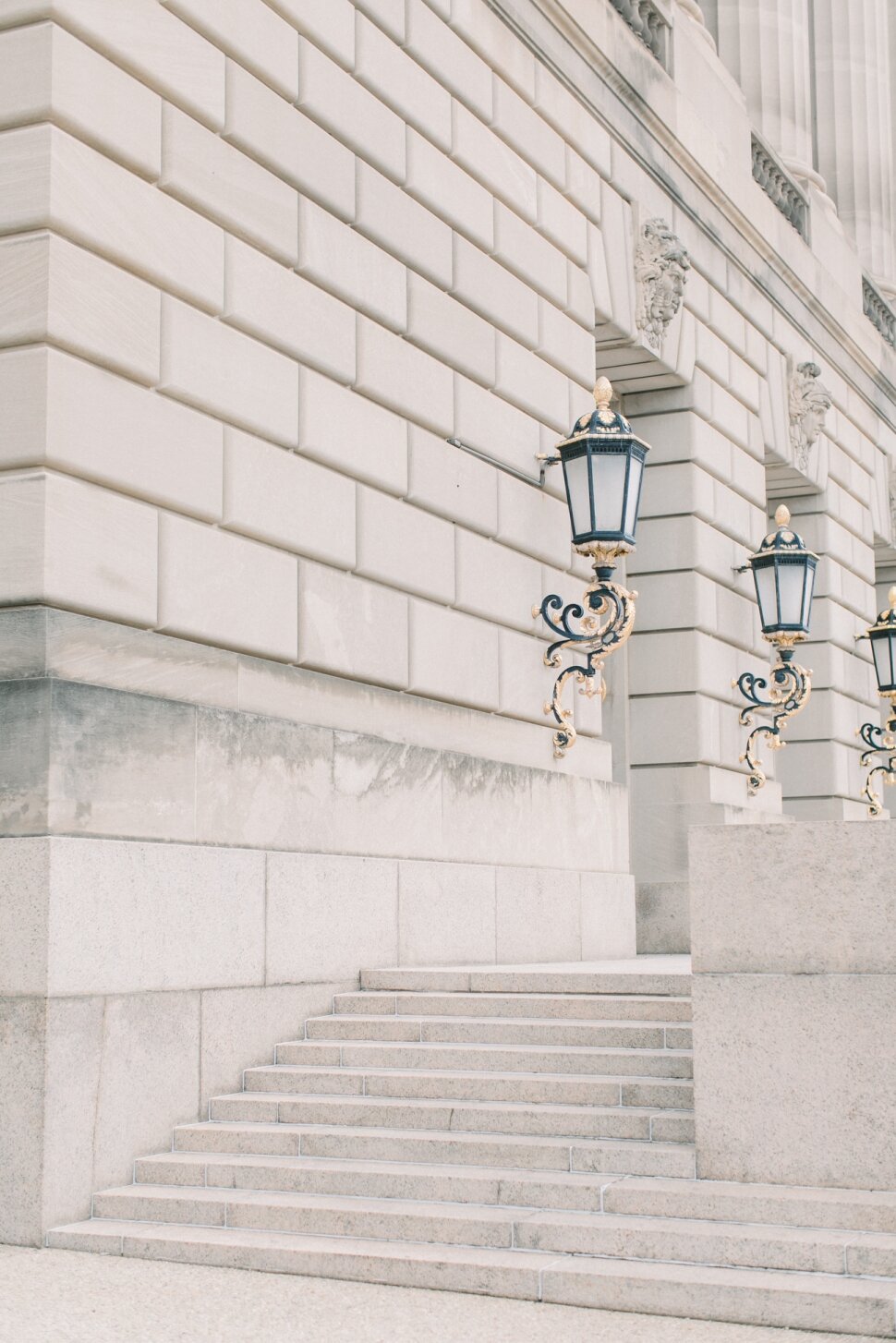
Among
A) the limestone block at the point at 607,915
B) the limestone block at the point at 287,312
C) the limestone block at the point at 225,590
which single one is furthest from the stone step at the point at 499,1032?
the limestone block at the point at 287,312

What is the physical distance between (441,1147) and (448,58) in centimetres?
882

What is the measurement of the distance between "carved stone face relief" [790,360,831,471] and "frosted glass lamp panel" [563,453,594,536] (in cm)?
920

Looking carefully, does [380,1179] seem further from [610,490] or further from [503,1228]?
[610,490]

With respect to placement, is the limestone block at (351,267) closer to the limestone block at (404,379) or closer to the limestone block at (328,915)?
the limestone block at (404,379)

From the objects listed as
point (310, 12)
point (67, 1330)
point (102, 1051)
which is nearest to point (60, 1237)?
point (102, 1051)

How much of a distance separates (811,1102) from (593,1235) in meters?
1.17

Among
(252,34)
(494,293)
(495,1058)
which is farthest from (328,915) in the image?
(494,293)

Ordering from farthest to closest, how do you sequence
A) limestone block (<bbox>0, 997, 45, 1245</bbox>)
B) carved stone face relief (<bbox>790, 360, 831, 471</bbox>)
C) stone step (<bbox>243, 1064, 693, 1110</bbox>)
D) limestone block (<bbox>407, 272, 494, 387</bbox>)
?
carved stone face relief (<bbox>790, 360, 831, 471</bbox>), limestone block (<bbox>407, 272, 494, 387</bbox>), stone step (<bbox>243, 1064, 693, 1110</bbox>), limestone block (<bbox>0, 997, 45, 1245</bbox>)

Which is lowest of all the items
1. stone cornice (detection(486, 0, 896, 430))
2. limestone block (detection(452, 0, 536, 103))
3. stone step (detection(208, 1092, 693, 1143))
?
stone step (detection(208, 1092, 693, 1143))

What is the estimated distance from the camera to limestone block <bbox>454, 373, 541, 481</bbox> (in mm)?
13672

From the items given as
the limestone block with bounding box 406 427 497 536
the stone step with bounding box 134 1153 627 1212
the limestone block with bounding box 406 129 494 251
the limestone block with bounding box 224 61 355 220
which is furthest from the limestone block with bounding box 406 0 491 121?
the stone step with bounding box 134 1153 627 1212

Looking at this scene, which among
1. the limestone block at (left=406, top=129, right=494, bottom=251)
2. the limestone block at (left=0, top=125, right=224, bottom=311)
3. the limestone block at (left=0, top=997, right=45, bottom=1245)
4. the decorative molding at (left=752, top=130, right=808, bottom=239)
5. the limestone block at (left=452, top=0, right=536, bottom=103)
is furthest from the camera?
the decorative molding at (left=752, top=130, right=808, bottom=239)

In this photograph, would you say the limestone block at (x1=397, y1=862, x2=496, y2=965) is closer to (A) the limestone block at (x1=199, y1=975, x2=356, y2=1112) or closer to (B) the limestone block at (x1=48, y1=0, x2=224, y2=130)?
(A) the limestone block at (x1=199, y1=975, x2=356, y2=1112)

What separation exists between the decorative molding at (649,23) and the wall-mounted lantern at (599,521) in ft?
18.1
